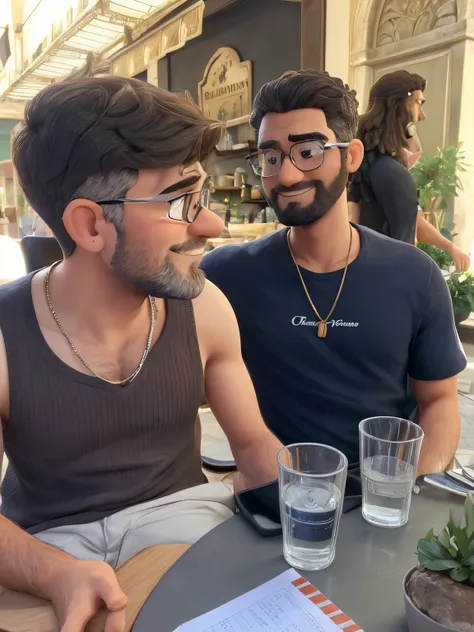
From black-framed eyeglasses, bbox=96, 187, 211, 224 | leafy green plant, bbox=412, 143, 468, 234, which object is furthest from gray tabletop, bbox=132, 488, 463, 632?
leafy green plant, bbox=412, 143, 468, 234

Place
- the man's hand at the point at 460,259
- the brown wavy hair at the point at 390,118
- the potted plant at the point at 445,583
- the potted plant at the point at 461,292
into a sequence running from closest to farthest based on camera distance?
the potted plant at the point at 445,583 < the brown wavy hair at the point at 390,118 < the man's hand at the point at 460,259 < the potted plant at the point at 461,292

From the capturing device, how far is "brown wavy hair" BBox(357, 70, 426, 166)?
245cm

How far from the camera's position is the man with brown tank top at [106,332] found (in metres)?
1.05

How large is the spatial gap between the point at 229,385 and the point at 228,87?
6625 mm

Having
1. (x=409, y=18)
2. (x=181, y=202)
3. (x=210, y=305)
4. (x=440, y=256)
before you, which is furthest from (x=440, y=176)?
(x=181, y=202)

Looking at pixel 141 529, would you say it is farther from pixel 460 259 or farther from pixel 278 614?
pixel 460 259

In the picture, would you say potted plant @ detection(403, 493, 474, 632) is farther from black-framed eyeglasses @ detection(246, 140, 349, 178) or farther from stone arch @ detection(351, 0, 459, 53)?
stone arch @ detection(351, 0, 459, 53)

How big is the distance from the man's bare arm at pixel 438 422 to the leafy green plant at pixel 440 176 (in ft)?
11.4

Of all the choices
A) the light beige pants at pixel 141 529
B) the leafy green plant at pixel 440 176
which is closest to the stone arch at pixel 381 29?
the leafy green plant at pixel 440 176

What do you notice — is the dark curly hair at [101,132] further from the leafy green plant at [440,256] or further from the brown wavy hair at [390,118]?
the leafy green plant at [440,256]

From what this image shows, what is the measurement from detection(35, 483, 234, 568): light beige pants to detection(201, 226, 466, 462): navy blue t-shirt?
0.47 meters

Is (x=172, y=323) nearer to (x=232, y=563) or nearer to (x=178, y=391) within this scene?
(x=178, y=391)

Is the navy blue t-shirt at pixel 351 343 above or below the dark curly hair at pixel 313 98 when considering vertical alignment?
below

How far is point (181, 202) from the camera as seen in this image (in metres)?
1.10
